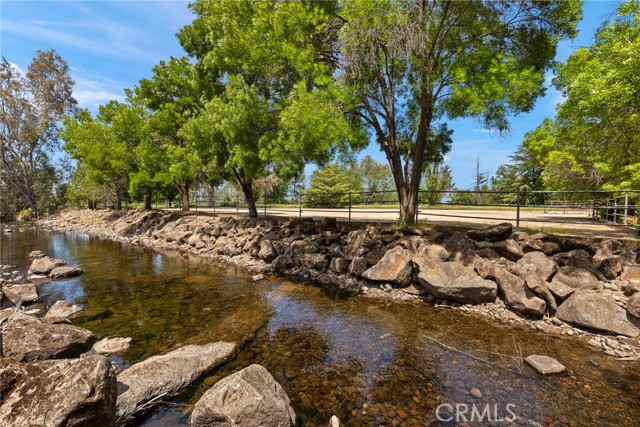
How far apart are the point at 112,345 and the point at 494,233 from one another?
8906 mm

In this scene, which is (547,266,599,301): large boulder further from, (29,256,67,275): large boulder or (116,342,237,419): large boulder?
(29,256,67,275): large boulder

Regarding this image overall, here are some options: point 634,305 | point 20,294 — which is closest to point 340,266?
point 634,305

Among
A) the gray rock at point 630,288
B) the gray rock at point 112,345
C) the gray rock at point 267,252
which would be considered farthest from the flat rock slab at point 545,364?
the gray rock at point 267,252

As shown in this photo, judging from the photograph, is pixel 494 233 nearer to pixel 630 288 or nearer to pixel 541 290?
pixel 541 290

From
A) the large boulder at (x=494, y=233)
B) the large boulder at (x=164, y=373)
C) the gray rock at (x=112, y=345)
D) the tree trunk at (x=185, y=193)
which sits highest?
the tree trunk at (x=185, y=193)

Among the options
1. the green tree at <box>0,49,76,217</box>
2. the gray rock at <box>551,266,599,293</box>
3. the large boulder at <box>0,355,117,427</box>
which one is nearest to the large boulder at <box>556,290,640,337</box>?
the gray rock at <box>551,266,599,293</box>

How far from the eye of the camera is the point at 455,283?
253 inches

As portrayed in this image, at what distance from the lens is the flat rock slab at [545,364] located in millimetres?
4039

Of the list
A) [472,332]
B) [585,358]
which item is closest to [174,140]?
[472,332]

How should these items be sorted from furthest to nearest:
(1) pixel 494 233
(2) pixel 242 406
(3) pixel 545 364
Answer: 1. (1) pixel 494 233
2. (3) pixel 545 364
3. (2) pixel 242 406

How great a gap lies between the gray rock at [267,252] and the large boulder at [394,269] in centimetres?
389

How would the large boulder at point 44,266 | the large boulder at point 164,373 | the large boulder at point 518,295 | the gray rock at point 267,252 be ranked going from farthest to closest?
the gray rock at point 267,252
the large boulder at point 44,266
the large boulder at point 518,295
the large boulder at point 164,373

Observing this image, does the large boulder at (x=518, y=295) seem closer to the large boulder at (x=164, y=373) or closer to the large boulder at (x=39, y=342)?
the large boulder at (x=164, y=373)

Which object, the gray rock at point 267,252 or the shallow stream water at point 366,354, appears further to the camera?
the gray rock at point 267,252
